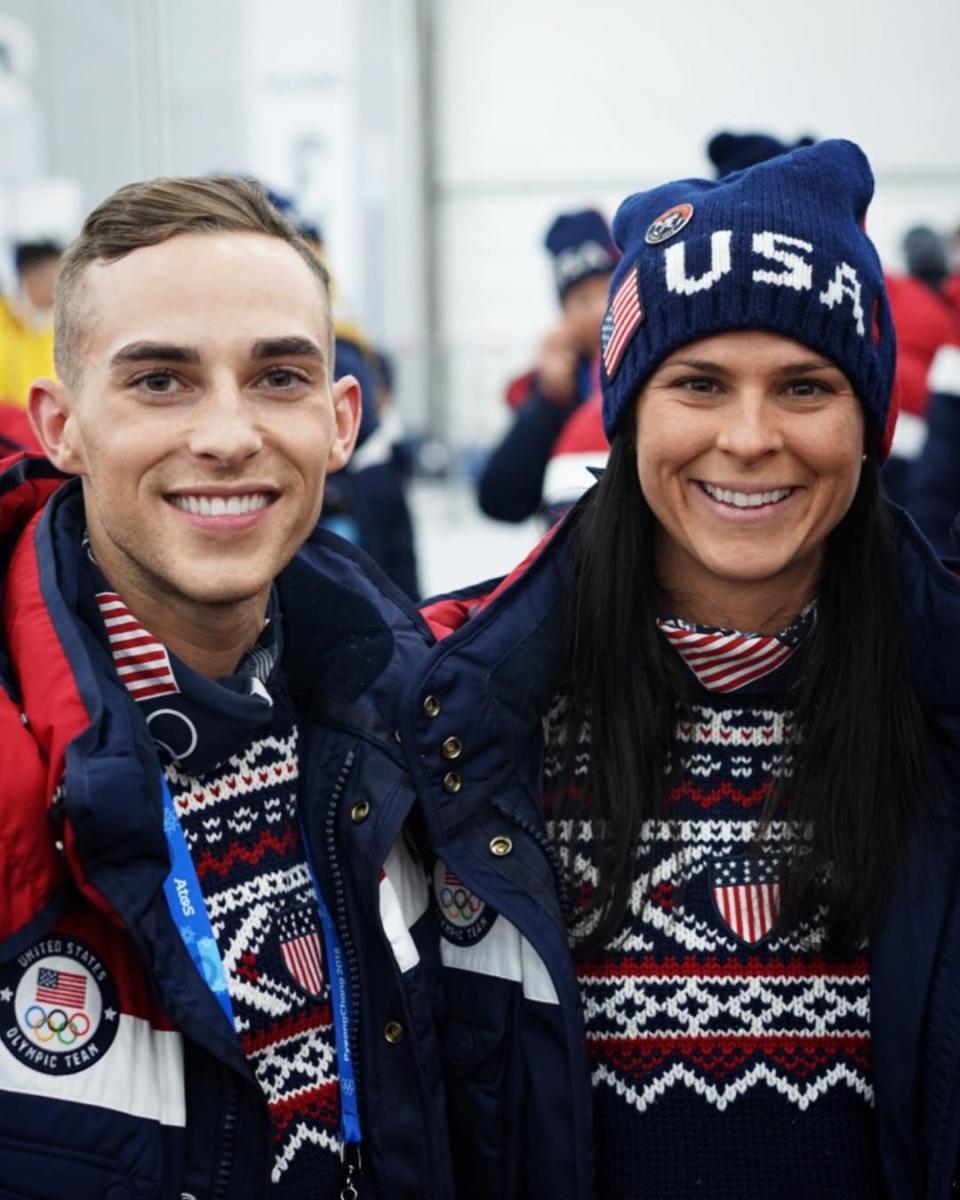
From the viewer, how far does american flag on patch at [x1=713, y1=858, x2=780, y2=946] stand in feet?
6.34

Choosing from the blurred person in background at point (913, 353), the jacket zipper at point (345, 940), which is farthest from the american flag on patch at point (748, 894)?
the blurred person in background at point (913, 353)

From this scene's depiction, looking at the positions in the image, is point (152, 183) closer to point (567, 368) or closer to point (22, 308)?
point (567, 368)

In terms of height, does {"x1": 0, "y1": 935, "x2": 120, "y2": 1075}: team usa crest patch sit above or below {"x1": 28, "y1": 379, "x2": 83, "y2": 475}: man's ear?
below

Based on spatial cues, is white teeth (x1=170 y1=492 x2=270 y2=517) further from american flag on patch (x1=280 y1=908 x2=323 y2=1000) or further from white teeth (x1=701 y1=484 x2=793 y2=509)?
white teeth (x1=701 y1=484 x2=793 y2=509)

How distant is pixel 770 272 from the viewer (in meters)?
1.87

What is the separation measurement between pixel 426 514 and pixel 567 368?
7858mm

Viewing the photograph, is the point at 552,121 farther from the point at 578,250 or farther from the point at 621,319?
the point at 621,319

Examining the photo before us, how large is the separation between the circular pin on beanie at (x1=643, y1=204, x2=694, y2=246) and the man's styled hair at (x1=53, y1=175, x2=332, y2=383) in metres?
0.45

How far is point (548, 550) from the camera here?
2070mm

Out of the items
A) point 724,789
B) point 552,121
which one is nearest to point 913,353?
point 724,789

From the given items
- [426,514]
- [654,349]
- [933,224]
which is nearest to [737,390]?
[654,349]

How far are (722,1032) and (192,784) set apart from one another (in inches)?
27.8

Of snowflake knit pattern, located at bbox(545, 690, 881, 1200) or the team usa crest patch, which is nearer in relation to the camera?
the team usa crest patch

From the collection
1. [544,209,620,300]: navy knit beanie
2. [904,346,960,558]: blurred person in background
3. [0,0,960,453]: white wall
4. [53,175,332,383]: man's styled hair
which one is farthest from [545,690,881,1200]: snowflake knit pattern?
[0,0,960,453]: white wall
